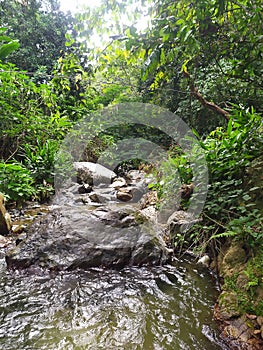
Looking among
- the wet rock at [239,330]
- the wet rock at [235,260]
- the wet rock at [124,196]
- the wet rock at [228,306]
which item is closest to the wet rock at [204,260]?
the wet rock at [235,260]

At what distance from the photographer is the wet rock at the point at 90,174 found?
6.81m

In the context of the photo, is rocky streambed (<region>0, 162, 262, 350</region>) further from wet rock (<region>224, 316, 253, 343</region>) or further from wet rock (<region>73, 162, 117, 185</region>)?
wet rock (<region>73, 162, 117, 185</region>)

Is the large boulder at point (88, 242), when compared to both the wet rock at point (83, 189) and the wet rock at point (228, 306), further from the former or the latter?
the wet rock at point (83, 189)

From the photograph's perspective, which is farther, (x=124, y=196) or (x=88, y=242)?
(x=124, y=196)

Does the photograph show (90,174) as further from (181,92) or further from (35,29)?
(35,29)

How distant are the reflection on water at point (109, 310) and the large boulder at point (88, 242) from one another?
133mm

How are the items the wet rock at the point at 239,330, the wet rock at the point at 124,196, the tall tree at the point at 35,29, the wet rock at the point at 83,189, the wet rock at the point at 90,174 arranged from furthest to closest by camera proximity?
the tall tree at the point at 35,29
the wet rock at the point at 90,174
the wet rock at the point at 83,189
the wet rock at the point at 124,196
the wet rock at the point at 239,330

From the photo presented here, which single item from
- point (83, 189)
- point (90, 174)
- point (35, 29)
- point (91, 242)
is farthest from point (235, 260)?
point (35, 29)

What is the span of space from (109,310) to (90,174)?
17.7 feet

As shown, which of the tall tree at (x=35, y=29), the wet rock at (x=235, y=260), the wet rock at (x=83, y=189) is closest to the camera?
the wet rock at (x=235, y=260)

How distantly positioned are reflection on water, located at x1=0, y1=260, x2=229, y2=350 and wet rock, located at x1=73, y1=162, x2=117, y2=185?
4618 mm

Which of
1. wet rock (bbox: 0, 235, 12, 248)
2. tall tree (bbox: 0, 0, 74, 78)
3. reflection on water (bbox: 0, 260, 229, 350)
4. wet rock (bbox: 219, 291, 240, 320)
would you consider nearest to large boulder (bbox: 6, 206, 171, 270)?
reflection on water (bbox: 0, 260, 229, 350)

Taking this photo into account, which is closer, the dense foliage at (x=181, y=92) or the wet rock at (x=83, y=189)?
the dense foliage at (x=181, y=92)

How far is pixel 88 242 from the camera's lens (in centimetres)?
254
